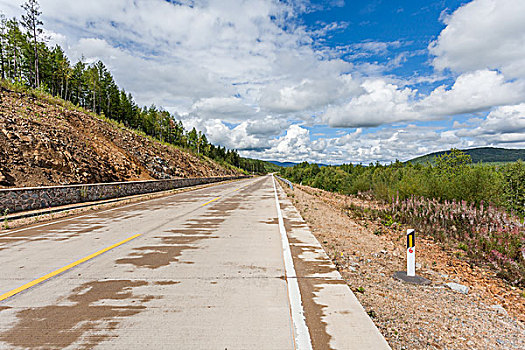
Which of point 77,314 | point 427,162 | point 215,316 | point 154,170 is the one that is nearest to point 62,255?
point 77,314

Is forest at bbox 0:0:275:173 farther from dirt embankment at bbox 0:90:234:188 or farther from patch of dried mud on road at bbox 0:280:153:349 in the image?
patch of dried mud on road at bbox 0:280:153:349

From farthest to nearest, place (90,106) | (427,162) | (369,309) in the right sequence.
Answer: (90,106)
(427,162)
(369,309)

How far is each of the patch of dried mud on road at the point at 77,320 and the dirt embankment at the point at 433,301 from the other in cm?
310

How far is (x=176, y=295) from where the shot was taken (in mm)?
4160

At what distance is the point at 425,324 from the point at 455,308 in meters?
0.92

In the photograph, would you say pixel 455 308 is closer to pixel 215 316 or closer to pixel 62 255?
pixel 215 316

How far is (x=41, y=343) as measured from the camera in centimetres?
296

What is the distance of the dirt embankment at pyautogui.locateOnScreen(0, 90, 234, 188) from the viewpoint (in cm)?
1770

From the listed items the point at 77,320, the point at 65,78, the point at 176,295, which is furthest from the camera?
the point at 65,78

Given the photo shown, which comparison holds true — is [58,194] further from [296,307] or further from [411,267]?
[411,267]

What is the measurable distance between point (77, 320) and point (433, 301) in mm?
4744

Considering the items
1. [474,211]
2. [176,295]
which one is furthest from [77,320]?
[474,211]

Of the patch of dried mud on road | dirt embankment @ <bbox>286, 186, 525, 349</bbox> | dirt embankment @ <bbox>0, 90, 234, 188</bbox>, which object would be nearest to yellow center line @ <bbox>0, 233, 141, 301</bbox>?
the patch of dried mud on road

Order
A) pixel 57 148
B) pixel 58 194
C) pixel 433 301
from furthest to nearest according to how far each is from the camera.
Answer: pixel 57 148, pixel 58 194, pixel 433 301
